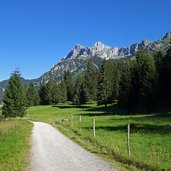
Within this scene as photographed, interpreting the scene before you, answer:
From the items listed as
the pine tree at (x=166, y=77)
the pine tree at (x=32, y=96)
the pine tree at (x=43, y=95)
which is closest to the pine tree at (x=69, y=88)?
the pine tree at (x=43, y=95)

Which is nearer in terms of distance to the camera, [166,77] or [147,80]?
[147,80]

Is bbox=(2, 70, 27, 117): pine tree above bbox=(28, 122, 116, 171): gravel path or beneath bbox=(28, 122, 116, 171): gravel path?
above

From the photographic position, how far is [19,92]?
8194 centimetres

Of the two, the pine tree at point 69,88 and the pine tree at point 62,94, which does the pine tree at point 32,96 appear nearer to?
the pine tree at point 69,88

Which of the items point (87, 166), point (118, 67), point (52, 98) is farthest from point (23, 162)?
point (52, 98)

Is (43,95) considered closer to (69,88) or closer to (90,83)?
(69,88)

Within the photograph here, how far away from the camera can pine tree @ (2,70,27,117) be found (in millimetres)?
81250

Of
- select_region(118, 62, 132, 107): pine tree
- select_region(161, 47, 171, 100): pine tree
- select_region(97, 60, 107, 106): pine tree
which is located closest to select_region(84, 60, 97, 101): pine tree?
select_region(97, 60, 107, 106): pine tree

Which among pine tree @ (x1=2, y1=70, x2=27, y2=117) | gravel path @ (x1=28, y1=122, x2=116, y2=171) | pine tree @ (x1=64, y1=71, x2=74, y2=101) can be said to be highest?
pine tree @ (x1=64, y1=71, x2=74, y2=101)

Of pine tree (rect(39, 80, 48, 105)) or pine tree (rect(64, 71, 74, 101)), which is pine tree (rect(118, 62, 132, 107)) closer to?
pine tree (rect(64, 71, 74, 101))

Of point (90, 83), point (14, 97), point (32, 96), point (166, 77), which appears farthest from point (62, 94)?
point (166, 77)

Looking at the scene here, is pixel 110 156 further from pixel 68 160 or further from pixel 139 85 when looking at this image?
pixel 139 85

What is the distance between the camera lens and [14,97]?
8156cm

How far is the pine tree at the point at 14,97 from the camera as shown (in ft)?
267
